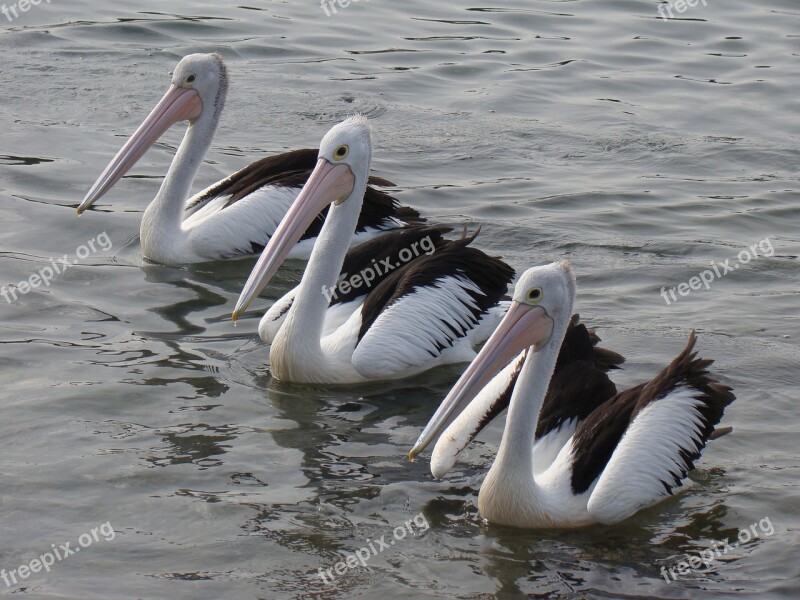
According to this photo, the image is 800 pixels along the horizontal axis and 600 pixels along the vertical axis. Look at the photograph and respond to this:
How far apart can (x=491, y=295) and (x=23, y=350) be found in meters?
2.25

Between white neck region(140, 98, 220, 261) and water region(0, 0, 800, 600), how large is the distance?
185mm

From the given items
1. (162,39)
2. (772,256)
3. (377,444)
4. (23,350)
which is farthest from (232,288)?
(162,39)

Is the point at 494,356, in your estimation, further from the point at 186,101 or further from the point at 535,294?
the point at 186,101

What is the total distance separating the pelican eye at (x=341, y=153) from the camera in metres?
5.94

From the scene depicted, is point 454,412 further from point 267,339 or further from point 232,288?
point 232,288
